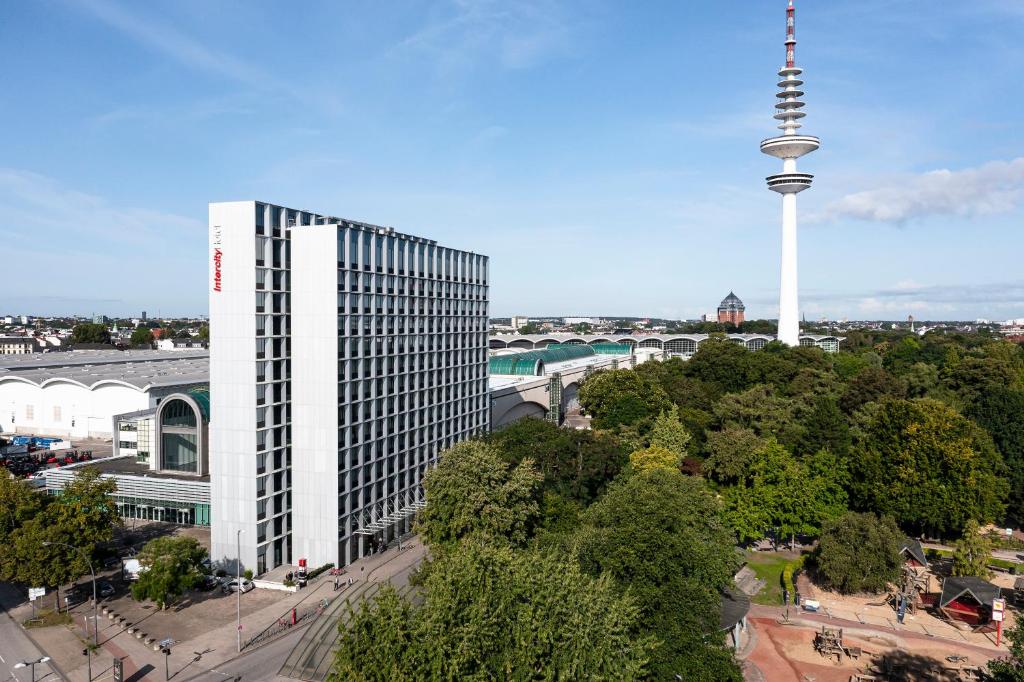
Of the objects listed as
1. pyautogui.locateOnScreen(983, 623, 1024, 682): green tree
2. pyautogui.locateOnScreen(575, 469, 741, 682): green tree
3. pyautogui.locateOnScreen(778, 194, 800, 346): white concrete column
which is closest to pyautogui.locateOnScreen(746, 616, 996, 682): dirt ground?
pyautogui.locateOnScreen(575, 469, 741, 682): green tree

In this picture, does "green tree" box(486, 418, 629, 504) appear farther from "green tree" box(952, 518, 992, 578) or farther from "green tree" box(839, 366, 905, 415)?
"green tree" box(839, 366, 905, 415)

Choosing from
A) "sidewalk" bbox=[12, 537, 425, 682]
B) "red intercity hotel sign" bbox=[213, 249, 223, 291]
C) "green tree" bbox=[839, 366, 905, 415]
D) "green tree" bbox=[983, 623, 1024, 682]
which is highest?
"red intercity hotel sign" bbox=[213, 249, 223, 291]

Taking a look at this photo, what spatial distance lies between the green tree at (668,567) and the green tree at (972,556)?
18.9 metres

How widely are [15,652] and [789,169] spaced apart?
14188cm

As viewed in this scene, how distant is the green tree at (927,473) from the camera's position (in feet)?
174

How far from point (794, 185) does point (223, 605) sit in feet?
430

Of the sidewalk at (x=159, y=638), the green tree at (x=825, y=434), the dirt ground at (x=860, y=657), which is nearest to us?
the sidewalk at (x=159, y=638)

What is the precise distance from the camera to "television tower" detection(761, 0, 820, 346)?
137 metres

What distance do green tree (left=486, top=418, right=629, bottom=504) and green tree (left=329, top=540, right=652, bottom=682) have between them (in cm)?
2656

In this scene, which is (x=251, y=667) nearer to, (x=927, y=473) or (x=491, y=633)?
(x=491, y=633)

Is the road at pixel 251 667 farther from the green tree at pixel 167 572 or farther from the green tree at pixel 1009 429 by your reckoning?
the green tree at pixel 1009 429

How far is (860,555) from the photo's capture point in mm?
44781

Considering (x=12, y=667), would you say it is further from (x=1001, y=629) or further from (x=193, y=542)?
(x=1001, y=629)

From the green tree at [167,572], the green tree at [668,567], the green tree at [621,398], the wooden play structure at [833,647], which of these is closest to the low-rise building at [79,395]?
the green tree at [167,572]
